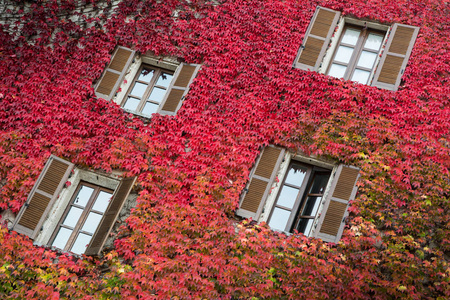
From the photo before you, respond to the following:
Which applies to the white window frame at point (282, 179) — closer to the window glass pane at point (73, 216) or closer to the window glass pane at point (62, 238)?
the window glass pane at point (73, 216)

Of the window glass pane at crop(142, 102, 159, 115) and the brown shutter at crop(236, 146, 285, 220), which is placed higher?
the window glass pane at crop(142, 102, 159, 115)

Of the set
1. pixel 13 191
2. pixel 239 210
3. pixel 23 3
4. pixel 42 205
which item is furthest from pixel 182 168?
pixel 23 3

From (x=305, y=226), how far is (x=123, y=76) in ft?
14.5

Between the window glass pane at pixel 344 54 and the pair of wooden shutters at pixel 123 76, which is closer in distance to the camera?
the pair of wooden shutters at pixel 123 76

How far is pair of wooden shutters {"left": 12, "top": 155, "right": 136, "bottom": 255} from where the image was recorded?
292 inches

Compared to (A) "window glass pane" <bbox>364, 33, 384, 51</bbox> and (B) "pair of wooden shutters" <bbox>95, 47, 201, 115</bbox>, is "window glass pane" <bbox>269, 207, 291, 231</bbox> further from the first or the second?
(A) "window glass pane" <bbox>364, 33, 384, 51</bbox>

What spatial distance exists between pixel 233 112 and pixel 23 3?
551cm

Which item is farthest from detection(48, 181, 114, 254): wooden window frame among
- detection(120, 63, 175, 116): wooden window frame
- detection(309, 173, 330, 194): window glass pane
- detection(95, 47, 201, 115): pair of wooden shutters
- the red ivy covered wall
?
detection(309, 173, 330, 194): window glass pane

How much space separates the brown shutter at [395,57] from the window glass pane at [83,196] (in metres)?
5.39

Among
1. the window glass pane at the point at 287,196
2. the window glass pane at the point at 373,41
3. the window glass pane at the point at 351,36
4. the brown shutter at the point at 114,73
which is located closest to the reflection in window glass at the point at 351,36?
the window glass pane at the point at 351,36

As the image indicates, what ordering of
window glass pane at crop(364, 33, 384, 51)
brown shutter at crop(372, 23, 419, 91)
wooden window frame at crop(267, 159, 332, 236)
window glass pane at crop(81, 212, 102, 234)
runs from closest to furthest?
wooden window frame at crop(267, 159, 332, 236) → window glass pane at crop(81, 212, 102, 234) → brown shutter at crop(372, 23, 419, 91) → window glass pane at crop(364, 33, 384, 51)

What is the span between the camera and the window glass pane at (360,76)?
8477 mm

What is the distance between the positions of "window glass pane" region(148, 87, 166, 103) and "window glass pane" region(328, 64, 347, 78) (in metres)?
3.18

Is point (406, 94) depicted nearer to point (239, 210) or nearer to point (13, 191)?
point (239, 210)
